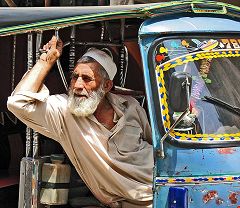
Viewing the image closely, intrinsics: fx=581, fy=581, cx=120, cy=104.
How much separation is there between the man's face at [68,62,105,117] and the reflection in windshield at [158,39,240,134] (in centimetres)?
61

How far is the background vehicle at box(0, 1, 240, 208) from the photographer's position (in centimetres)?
338

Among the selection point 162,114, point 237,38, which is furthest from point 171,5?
point 162,114

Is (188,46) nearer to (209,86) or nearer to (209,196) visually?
(209,86)

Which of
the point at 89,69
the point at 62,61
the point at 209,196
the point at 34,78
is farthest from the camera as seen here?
the point at 62,61

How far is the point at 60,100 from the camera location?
3904 millimetres

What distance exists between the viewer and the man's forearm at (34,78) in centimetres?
375

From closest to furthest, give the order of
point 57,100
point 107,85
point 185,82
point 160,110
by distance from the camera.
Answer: point 185,82 < point 160,110 < point 57,100 < point 107,85

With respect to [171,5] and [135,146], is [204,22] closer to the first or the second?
[171,5]

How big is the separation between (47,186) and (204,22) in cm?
153

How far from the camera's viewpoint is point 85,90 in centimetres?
395

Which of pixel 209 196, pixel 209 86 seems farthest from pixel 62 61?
pixel 209 196

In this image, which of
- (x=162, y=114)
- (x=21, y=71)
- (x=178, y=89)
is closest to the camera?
(x=178, y=89)

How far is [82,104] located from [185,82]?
2.87 ft

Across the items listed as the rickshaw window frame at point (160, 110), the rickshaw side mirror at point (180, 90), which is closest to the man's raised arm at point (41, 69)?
the rickshaw window frame at point (160, 110)
